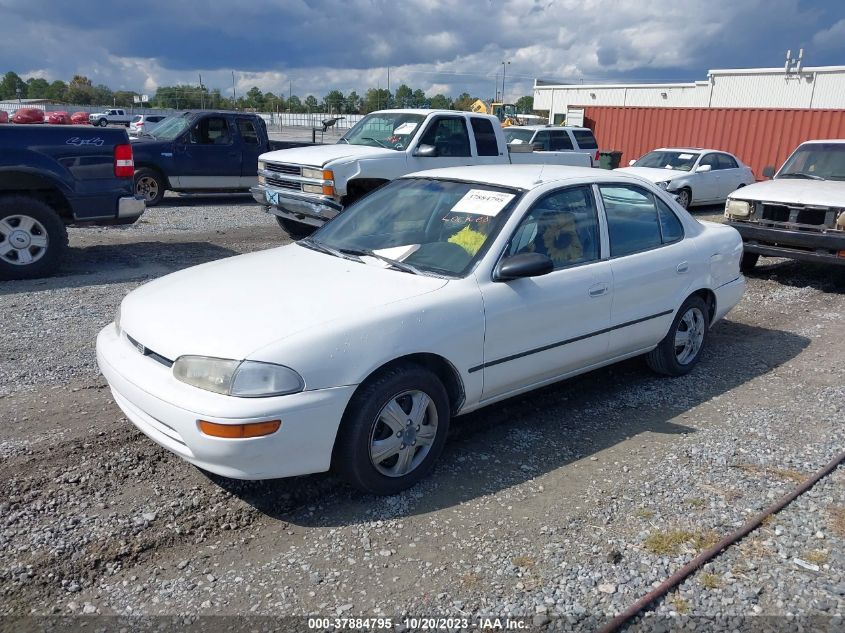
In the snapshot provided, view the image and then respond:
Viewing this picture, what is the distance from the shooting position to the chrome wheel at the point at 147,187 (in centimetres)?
1331

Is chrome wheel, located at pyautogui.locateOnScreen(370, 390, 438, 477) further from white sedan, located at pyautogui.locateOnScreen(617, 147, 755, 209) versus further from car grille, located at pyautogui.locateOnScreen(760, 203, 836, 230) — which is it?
white sedan, located at pyautogui.locateOnScreen(617, 147, 755, 209)

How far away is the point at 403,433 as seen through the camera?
12.1 ft

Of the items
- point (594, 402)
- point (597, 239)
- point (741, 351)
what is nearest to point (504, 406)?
point (594, 402)

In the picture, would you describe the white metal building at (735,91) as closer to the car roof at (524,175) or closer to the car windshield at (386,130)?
the car windshield at (386,130)

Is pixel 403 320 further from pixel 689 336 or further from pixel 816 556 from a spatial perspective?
pixel 689 336

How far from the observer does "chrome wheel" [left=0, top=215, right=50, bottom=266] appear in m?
7.70

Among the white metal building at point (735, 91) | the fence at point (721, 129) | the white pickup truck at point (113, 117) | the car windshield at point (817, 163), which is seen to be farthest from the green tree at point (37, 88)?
the car windshield at point (817, 163)

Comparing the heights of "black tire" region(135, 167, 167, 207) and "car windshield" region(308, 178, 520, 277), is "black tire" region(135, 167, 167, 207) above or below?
below

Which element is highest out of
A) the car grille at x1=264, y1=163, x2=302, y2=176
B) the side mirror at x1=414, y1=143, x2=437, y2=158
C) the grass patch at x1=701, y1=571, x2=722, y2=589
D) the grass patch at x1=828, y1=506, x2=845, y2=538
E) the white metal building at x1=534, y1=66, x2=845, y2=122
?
the white metal building at x1=534, y1=66, x2=845, y2=122

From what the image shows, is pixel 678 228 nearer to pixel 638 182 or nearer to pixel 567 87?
pixel 638 182

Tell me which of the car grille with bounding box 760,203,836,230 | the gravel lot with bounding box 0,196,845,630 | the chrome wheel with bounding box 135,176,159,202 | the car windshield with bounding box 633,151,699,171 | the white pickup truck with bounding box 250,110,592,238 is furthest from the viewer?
the car windshield with bounding box 633,151,699,171

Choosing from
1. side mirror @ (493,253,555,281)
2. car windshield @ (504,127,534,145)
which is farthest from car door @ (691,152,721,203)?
side mirror @ (493,253,555,281)

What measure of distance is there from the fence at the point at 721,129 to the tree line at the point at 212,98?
22.5 metres

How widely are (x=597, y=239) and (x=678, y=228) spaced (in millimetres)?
1084
